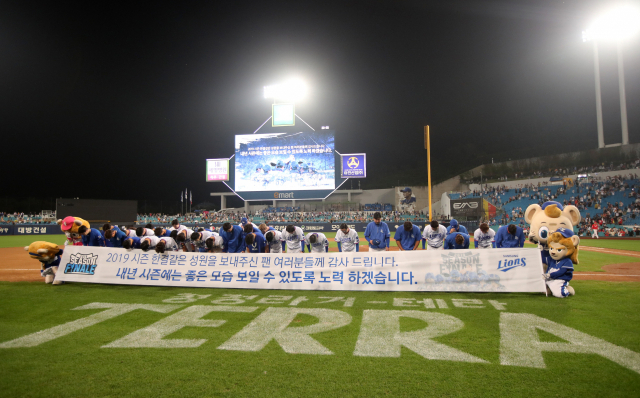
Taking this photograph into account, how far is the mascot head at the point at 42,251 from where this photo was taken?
7777mm

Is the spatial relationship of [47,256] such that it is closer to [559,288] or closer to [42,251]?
[42,251]

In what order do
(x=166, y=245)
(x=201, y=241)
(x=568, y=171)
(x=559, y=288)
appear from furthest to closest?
(x=568, y=171)
(x=201, y=241)
(x=166, y=245)
(x=559, y=288)

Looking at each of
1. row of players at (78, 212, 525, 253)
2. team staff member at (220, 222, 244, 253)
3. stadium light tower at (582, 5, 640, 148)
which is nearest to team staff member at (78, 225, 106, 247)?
row of players at (78, 212, 525, 253)

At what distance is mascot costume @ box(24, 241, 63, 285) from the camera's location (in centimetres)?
781

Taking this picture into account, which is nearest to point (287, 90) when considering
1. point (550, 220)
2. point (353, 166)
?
point (353, 166)

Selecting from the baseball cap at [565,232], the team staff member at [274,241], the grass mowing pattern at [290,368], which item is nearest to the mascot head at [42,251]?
the grass mowing pattern at [290,368]

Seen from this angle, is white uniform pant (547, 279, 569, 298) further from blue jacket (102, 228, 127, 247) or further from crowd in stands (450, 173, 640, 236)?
crowd in stands (450, 173, 640, 236)

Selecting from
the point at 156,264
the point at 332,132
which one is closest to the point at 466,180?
the point at 332,132

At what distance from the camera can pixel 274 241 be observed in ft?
30.5

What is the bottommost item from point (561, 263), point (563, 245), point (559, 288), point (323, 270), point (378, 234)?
point (559, 288)

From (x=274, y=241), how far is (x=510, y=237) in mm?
6307

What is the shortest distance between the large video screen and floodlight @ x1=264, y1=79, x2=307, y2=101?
4.90 metres

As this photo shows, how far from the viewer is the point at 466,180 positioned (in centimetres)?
4719

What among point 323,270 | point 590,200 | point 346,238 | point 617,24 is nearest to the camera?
point 323,270
